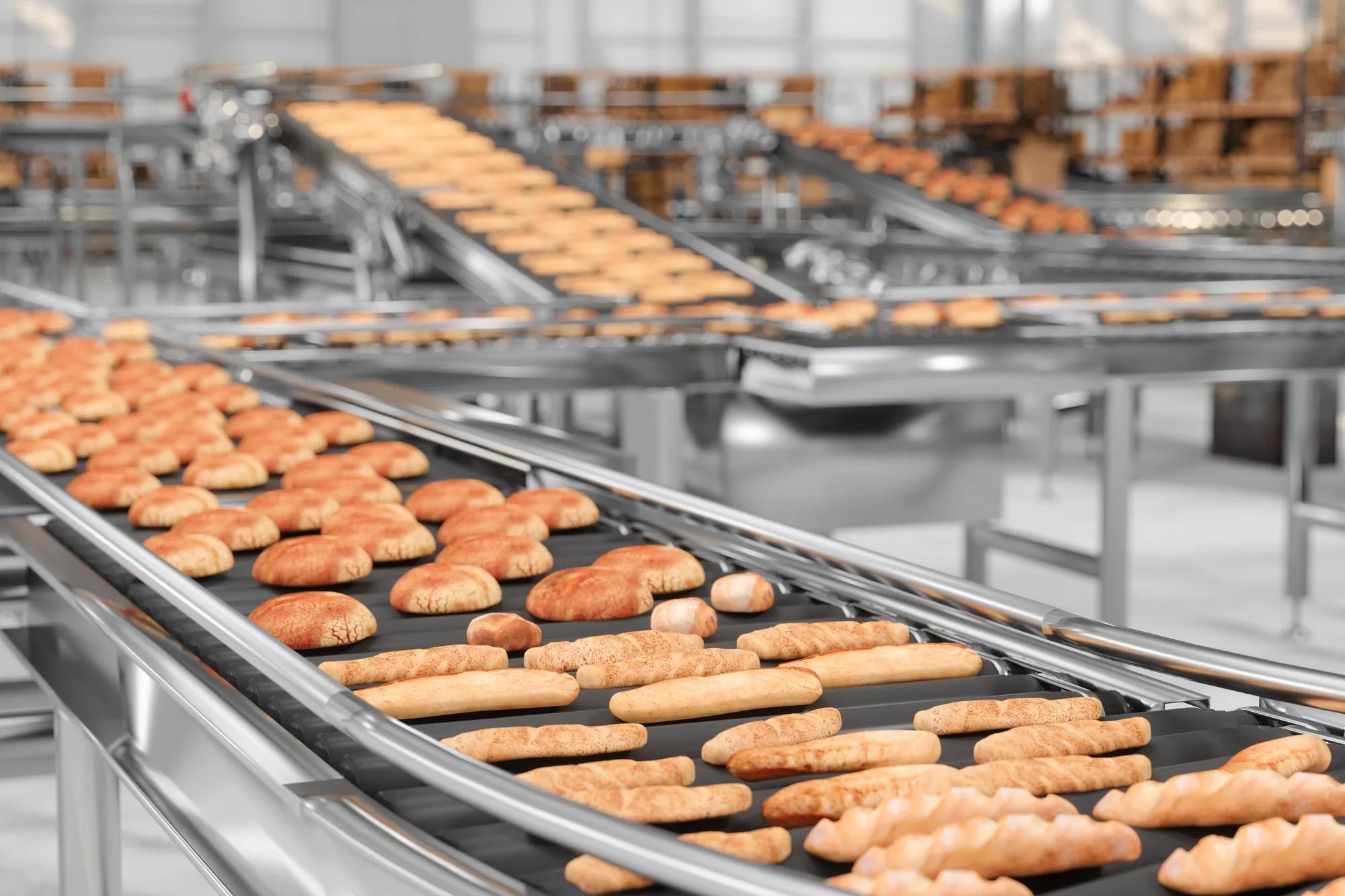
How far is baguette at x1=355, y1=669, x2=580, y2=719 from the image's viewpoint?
3.89ft

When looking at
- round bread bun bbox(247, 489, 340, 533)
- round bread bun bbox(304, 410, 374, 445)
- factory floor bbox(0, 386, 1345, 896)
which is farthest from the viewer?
factory floor bbox(0, 386, 1345, 896)

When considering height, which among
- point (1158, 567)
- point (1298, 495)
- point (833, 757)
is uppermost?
point (833, 757)

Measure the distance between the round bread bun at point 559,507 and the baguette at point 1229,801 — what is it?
0.93 m

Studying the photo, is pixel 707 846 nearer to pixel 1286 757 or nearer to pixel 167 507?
pixel 1286 757

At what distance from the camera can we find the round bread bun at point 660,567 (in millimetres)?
1519

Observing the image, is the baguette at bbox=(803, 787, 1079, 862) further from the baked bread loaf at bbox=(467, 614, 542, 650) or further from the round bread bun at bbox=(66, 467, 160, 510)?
the round bread bun at bbox=(66, 467, 160, 510)

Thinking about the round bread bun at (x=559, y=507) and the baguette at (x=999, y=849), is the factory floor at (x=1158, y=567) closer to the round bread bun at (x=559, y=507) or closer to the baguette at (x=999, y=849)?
the round bread bun at (x=559, y=507)

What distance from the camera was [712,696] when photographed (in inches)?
47.3

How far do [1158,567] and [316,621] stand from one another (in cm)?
385

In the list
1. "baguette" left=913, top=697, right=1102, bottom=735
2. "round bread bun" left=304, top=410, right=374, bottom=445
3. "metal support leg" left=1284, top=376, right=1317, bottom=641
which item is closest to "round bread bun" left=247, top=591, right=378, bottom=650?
"baguette" left=913, top=697, right=1102, bottom=735

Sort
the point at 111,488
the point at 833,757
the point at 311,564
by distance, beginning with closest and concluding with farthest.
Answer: the point at 833,757 → the point at 311,564 → the point at 111,488

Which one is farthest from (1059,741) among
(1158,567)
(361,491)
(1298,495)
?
(1158,567)

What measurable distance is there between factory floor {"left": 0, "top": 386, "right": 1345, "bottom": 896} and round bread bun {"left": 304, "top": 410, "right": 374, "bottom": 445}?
0.84 meters

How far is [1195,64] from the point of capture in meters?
9.38
